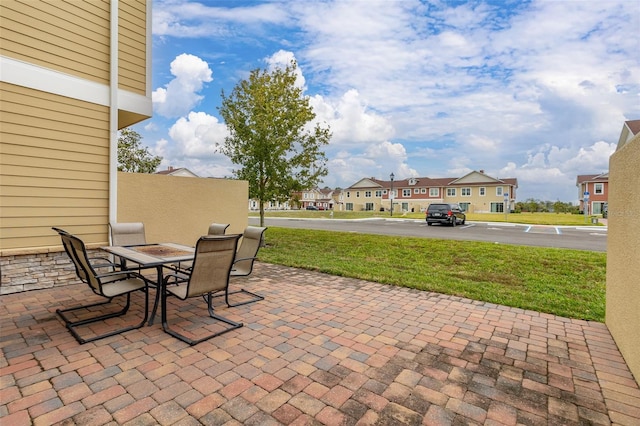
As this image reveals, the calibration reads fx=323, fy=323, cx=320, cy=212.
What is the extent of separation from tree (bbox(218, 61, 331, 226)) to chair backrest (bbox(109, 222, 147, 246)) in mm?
5453

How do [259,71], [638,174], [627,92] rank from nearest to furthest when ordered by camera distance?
[638,174]
[627,92]
[259,71]

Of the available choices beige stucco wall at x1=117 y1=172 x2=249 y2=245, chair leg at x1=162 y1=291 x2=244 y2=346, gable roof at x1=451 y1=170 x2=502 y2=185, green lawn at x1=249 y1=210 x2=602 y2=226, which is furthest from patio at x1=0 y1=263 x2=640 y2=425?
A: gable roof at x1=451 y1=170 x2=502 y2=185

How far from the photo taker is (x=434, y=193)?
175 ft

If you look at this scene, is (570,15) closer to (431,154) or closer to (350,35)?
(350,35)

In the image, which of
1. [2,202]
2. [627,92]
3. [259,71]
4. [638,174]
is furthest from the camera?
[259,71]

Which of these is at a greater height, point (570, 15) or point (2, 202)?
point (570, 15)

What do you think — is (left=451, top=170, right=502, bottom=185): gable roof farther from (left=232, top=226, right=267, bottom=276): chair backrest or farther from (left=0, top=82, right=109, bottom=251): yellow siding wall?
(left=0, top=82, right=109, bottom=251): yellow siding wall

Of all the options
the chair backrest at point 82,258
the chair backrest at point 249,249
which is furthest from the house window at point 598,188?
the chair backrest at point 82,258

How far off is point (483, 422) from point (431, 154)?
→ 21.7 metres

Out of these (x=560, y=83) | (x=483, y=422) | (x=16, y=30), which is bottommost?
(x=483, y=422)

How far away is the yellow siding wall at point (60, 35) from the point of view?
16.4 ft

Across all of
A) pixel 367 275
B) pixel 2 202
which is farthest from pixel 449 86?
pixel 2 202

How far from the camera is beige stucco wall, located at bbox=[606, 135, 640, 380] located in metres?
2.82

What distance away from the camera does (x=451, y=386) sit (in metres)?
2.60
